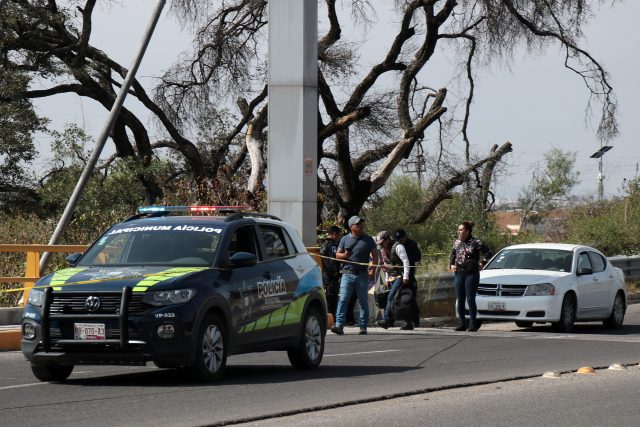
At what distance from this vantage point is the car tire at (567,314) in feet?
68.6

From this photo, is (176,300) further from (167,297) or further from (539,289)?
(539,289)

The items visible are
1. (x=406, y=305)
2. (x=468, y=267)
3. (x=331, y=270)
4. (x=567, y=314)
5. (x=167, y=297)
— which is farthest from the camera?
(x=331, y=270)

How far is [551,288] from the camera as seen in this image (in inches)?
821

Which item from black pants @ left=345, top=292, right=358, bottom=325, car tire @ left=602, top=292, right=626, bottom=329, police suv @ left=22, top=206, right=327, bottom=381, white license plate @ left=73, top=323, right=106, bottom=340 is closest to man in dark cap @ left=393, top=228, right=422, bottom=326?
black pants @ left=345, top=292, right=358, bottom=325

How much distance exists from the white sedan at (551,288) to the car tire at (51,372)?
10685 millimetres

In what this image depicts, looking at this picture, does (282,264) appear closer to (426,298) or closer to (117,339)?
(117,339)

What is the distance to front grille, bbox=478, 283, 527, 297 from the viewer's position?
20984 millimetres

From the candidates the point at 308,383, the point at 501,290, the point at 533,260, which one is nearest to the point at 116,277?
the point at 308,383

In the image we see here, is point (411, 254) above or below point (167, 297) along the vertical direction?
above

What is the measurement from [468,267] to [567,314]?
2.07m

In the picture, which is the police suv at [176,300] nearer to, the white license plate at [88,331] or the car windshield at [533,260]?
the white license plate at [88,331]

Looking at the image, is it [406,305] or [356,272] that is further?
[406,305]

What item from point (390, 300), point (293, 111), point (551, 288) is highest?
point (293, 111)

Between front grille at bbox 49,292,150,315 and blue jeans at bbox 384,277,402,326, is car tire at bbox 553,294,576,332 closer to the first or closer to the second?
blue jeans at bbox 384,277,402,326
